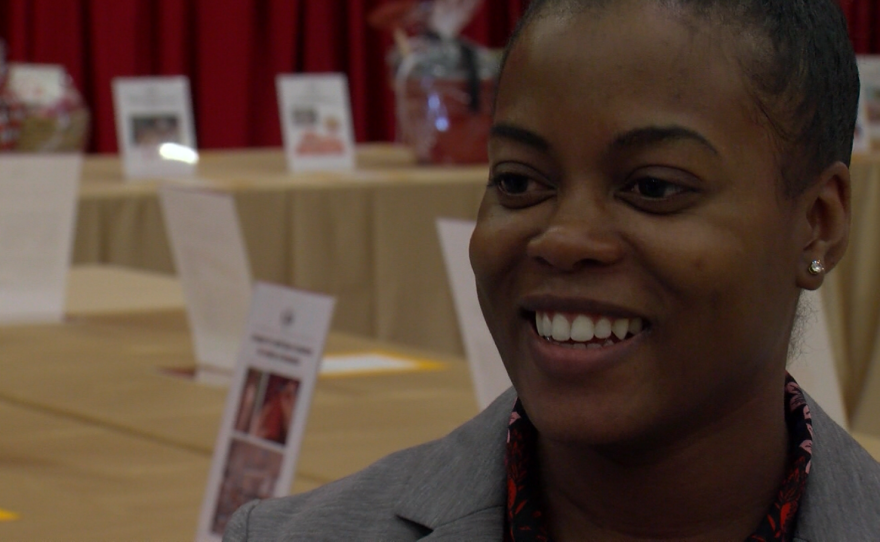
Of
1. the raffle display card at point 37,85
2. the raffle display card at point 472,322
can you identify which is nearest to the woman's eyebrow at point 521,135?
the raffle display card at point 472,322

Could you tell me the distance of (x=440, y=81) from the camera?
309 cm

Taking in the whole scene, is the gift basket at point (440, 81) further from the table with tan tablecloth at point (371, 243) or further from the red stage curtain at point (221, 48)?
the red stage curtain at point (221, 48)

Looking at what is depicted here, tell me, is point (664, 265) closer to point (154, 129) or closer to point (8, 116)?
point (8, 116)

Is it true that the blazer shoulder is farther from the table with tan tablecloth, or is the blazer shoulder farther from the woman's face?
the table with tan tablecloth

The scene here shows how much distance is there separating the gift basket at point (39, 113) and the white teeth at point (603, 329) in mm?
2352

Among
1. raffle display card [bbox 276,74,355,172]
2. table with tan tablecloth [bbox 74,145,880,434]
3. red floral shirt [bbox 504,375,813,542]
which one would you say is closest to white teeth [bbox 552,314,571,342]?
red floral shirt [bbox 504,375,813,542]

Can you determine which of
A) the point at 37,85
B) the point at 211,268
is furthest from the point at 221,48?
the point at 211,268

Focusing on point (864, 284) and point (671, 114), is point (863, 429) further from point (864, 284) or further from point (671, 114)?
point (671, 114)

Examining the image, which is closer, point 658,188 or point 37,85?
point 658,188

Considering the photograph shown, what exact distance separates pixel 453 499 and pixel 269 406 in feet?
1.11

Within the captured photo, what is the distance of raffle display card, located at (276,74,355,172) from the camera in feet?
10.6

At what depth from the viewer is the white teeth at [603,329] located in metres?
0.66

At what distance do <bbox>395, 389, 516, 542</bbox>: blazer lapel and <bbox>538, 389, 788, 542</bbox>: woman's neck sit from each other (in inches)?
1.7

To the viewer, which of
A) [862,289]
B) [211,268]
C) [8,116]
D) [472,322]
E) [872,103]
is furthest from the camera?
[872,103]
